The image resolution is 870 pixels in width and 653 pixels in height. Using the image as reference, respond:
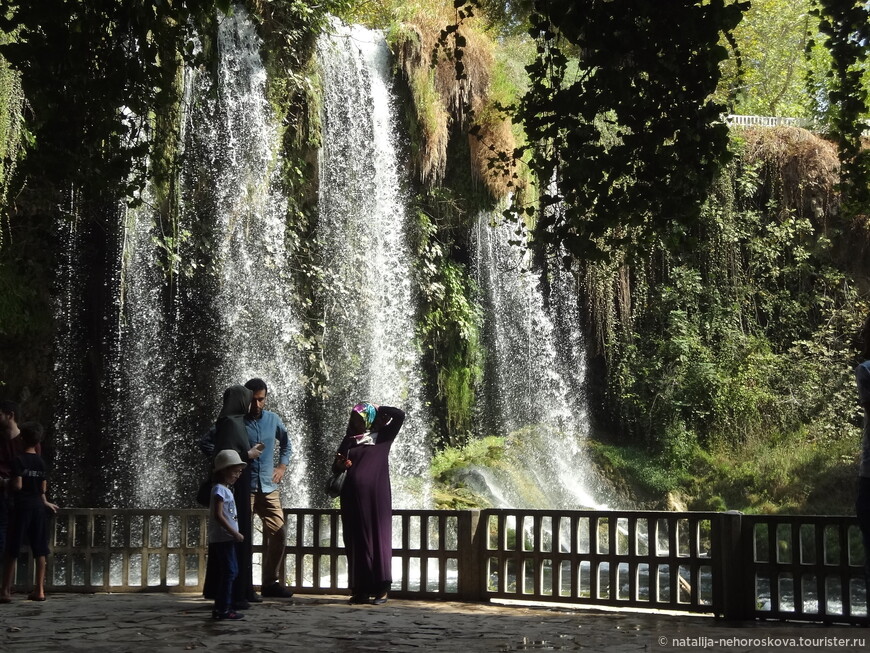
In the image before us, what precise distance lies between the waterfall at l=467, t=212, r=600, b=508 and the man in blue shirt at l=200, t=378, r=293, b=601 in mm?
10345

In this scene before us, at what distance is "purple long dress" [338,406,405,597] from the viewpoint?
7.77m

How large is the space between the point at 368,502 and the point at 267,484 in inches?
31.5

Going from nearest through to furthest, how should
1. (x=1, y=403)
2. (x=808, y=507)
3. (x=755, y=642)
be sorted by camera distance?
(x=755, y=642) → (x=1, y=403) → (x=808, y=507)

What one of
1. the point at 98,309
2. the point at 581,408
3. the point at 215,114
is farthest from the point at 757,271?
the point at 98,309

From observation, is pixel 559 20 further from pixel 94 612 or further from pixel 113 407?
pixel 113 407

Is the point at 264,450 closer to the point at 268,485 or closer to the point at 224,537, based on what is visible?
the point at 268,485

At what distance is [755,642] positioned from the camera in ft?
19.5

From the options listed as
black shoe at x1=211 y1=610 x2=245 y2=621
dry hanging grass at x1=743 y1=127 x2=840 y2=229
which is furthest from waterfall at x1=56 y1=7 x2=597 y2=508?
dry hanging grass at x1=743 y1=127 x2=840 y2=229

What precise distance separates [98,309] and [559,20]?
416 inches

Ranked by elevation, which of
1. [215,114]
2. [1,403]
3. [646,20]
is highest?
[215,114]

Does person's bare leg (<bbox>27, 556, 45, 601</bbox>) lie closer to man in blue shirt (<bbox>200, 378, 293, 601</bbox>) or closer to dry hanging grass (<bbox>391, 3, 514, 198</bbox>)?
man in blue shirt (<bbox>200, 378, 293, 601</bbox>)

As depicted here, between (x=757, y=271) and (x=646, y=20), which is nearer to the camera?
(x=646, y=20)

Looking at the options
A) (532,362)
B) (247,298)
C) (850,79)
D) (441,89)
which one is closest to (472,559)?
(850,79)

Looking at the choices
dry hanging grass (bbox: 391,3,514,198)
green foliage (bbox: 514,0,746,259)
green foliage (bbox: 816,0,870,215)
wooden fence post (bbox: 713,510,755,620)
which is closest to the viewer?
green foliage (bbox: 514,0,746,259)
